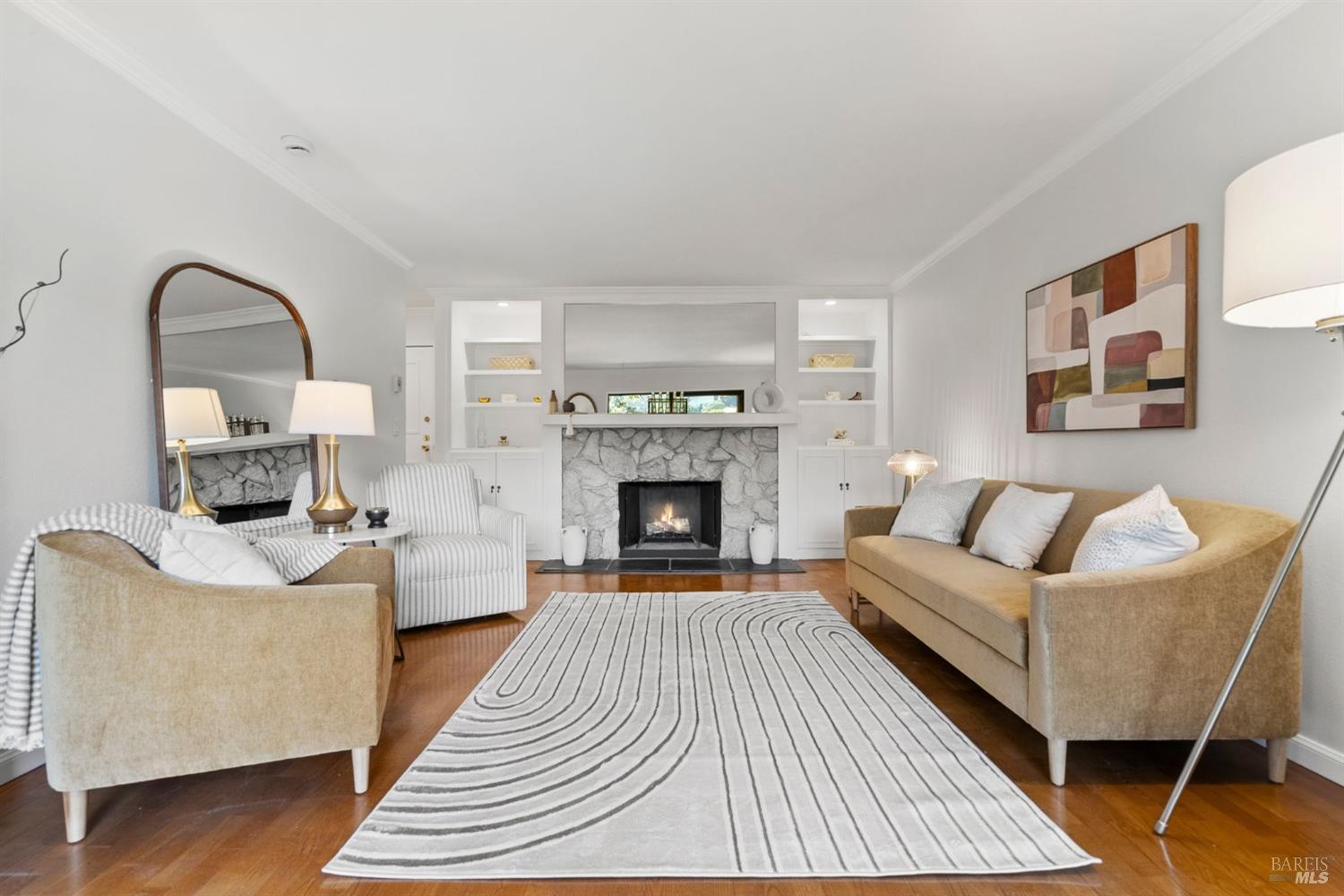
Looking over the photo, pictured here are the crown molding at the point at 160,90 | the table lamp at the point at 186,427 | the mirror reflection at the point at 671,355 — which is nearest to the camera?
the crown molding at the point at 160,90

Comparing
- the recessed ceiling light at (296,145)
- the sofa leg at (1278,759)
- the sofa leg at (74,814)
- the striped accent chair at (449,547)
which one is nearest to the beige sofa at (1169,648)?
the sofa leg at (1278,759)

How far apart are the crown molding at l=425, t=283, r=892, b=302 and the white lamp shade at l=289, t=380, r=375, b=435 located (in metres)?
2.72

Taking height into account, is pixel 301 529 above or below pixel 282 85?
below

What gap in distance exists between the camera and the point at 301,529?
3107 mm

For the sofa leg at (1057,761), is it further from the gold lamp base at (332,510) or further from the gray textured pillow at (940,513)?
the gold lamp base at (332,510)

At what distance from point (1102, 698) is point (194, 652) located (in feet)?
8.07

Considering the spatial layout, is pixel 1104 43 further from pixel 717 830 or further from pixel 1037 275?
pixel 717 830

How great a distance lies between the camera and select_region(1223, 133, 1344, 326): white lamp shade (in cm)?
129

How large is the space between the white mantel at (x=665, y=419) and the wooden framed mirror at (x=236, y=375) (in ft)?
7.26

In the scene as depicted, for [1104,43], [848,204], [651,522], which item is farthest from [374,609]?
[651,522]

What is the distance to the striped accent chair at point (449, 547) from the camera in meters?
3.31

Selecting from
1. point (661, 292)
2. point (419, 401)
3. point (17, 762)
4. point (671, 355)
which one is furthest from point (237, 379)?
point (419, 401)

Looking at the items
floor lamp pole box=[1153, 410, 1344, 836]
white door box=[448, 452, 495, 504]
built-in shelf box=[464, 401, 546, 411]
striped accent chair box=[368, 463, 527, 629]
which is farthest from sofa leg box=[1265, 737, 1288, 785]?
white door box=[448, 452, 495, 504]

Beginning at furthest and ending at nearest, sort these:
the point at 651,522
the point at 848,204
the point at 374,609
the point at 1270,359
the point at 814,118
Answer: the point at 651,522, the point at 848,204, the point at 814,118, the point at 1270,359, the point at 374,609
